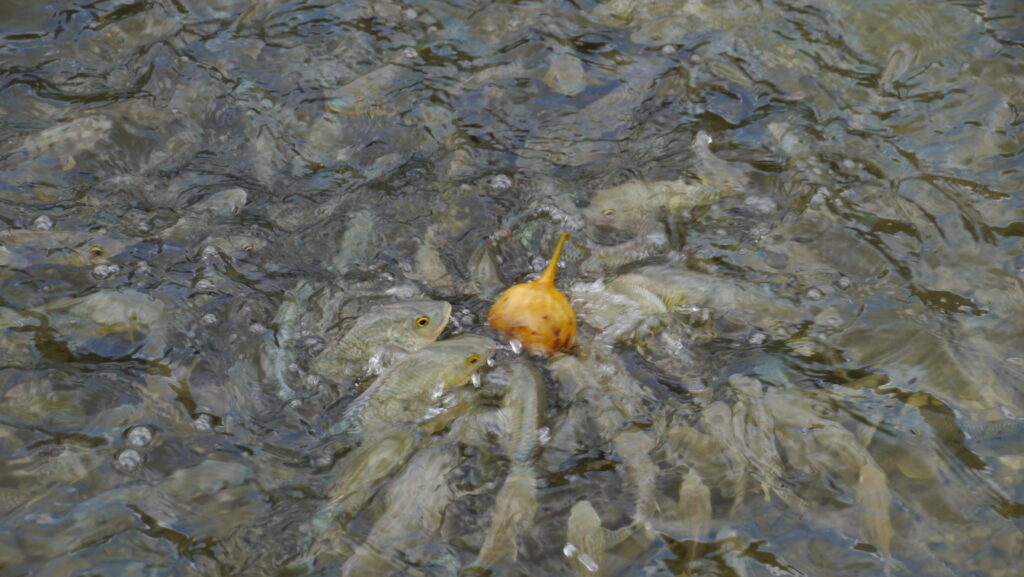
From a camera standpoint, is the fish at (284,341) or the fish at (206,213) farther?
the fish at (206,213)

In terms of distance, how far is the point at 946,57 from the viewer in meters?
4.25

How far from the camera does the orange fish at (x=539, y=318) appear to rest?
9.62 feet

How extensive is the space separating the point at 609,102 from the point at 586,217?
836 millimetres

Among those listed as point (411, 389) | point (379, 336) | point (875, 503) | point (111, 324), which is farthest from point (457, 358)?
point (875, 503)

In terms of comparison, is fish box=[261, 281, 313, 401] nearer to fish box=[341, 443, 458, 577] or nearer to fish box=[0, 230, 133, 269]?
fish box=[341, 443, 458, 577]

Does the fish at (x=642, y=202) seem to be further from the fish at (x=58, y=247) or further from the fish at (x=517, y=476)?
the fish at (x=58, y=247)

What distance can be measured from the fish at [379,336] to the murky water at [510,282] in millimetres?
17

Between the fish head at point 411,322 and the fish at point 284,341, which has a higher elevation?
the fish head at point 411,322

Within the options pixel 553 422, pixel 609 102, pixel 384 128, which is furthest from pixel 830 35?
pixel 553 422

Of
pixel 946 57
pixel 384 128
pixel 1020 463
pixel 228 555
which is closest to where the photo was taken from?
pixel 228 555

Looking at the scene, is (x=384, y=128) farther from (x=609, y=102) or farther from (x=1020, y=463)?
→ (x=1020, y=463)

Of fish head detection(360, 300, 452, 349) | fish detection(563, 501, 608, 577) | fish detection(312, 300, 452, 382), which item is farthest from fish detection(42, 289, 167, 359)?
fish detection(563, 501, 608, 577)

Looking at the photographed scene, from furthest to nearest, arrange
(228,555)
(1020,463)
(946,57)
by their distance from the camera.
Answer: (946,57) → (1020,463) → (228,555)

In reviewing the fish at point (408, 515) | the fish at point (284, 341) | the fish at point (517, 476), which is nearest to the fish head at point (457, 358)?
the fish at point (517, 476)
